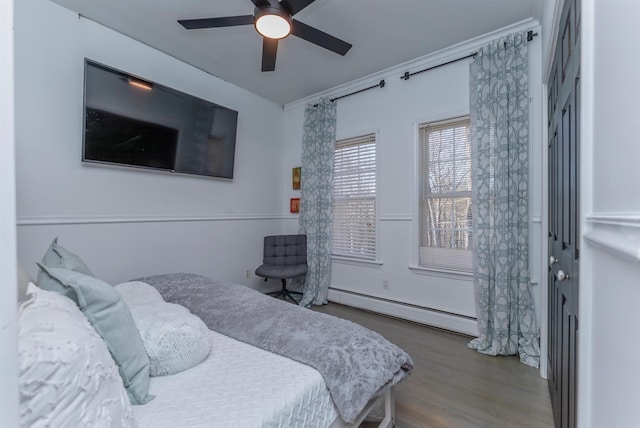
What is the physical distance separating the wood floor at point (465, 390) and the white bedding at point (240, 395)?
0.73 meters

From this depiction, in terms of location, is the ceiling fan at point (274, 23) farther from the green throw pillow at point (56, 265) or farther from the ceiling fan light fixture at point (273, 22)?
the green throw pillow at point (56, 265)

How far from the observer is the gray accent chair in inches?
139

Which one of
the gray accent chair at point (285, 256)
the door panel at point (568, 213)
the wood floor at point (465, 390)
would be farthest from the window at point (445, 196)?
the gray accent chair at point (285, 256)

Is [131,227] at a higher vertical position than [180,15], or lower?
lower

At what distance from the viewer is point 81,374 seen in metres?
0.60

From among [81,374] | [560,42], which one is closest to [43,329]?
[81,374]

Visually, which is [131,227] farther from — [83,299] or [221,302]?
[83,299]

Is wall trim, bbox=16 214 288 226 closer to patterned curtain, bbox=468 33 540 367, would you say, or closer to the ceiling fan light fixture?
the ceiling fan light fixture

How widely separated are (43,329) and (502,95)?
10.1 feet

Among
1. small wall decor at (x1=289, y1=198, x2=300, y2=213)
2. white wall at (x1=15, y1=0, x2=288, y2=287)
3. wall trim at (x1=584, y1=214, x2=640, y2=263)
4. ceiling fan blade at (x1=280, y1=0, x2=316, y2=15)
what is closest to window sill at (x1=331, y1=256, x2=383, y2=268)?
small wall decor at (x1=289, y1=198, x2=300, y2=213)

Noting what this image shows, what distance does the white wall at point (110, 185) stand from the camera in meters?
2.18

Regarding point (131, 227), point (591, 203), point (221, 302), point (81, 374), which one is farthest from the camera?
point (131, 227)

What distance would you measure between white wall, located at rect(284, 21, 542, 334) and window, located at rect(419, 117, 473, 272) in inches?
4.0

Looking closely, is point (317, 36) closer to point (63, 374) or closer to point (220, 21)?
point (220, 21)
